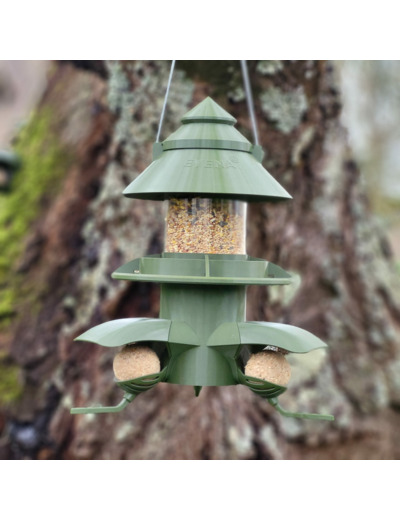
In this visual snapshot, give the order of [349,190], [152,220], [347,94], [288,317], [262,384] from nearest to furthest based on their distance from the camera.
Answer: [262,384] < [152,220] < [288,317] < [349,190] < [347,94]

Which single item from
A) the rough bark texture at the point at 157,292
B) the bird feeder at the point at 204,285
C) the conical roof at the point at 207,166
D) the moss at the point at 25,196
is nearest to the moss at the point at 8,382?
the rough bark texture at the point at 157,292

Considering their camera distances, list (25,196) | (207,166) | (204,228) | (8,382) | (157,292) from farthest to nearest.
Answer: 1. (25,196)
2. (8,382)
3. (157,292)
4. (204,228)
5. (207,166)

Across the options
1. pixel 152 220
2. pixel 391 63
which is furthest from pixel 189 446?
pixel 391 63

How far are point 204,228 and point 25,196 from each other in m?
2.18

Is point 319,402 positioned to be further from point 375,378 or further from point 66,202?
point 66,202

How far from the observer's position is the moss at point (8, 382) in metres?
3.97

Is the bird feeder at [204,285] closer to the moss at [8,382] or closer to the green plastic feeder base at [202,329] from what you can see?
the green plastic feeder base at [202,329]

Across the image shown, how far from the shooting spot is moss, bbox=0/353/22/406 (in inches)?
156

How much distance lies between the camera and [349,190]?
166 inches

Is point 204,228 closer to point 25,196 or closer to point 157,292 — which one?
point 157,292

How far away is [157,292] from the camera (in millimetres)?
3680

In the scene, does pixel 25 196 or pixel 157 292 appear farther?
pixel 25 196

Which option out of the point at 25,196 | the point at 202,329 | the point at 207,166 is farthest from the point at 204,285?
the point at 25,196

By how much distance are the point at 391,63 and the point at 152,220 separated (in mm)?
2585
